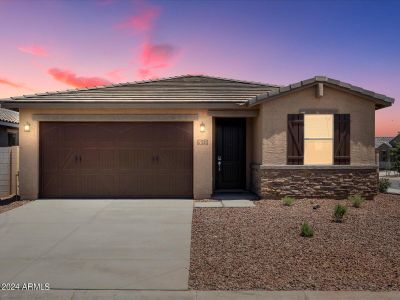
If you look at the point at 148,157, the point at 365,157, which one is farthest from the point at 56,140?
the point at 365,157

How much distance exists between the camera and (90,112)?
39.8ft

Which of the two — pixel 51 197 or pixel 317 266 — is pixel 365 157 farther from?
pixel 51 197

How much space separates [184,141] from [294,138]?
12.2 ft

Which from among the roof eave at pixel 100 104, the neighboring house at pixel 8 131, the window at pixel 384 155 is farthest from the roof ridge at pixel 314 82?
the window at pixel 384 155

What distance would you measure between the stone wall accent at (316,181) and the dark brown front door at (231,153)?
174 centimetres

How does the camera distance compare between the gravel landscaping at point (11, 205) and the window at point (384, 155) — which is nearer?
the gravel landscaping at point (11, 205)

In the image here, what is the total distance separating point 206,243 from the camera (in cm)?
673

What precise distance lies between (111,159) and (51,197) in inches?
97.6

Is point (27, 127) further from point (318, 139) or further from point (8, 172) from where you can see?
point (318, 139)

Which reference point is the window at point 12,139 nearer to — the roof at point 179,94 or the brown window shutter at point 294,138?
the roof at point 179,94

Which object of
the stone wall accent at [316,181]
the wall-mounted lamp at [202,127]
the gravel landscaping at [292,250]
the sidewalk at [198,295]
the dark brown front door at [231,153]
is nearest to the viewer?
the sidewalk at [198,295]

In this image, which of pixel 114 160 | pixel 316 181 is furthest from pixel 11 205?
pixel 316 181

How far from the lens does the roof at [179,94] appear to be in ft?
37.5

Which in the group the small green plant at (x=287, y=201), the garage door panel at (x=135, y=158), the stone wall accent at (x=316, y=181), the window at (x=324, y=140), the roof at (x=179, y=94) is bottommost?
the small green plant at (x=287, y=201)
